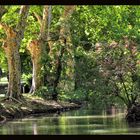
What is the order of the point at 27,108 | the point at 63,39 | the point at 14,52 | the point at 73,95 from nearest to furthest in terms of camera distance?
the point at 27,108 < the point at 14,52 < the point at 63,39 < the point at 73,95

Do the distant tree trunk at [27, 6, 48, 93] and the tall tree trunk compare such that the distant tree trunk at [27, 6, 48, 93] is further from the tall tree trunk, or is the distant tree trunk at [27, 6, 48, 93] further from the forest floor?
the forest floor

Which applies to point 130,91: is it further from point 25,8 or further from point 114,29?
point 114,29

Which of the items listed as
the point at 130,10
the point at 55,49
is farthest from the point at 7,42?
the point at 130,10

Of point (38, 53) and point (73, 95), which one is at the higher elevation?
point (38, 53)

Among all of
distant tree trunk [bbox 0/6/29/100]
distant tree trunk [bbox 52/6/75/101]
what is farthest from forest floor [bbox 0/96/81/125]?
distant tree trunk [bbox 52/6/75/101]

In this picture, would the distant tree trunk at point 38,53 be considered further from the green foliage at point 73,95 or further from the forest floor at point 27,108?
the forest floor at point 27,108

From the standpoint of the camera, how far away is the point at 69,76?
144 ft

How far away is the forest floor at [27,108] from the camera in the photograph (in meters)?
29.7

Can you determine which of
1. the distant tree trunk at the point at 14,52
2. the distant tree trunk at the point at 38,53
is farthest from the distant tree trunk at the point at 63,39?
the distant tree trunk at the point at 14,52

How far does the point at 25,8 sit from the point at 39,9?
7.92m

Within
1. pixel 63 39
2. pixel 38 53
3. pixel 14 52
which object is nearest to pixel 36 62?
pixel 38 53

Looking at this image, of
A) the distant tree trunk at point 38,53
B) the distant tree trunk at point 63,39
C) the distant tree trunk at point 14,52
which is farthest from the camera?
the distant tree trunk at point 38,53

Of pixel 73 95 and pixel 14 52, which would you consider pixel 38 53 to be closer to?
pixel 73 95

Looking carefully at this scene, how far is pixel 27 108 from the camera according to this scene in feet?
110
